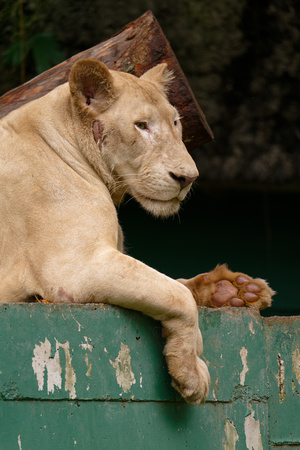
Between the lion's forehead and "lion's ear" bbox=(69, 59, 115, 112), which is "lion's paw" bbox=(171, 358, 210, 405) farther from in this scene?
"lion's ear" bbox=(69, 59, 115, 112)

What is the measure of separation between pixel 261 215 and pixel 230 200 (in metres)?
0.35

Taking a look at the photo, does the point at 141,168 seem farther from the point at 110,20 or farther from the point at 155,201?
the point at 110,20

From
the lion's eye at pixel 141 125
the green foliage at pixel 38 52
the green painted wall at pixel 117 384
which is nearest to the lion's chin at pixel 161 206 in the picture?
the lion's eye at pixel 141 125

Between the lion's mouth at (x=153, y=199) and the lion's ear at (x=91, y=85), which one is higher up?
the lion's ear at (x=91, y=85)

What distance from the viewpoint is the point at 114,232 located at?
141 inches

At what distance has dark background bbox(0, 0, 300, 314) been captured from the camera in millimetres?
7375

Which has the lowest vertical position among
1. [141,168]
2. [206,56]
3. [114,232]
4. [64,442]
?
[64,442]

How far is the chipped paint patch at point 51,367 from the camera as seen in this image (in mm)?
3035

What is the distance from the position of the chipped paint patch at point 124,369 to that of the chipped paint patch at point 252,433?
610 mm

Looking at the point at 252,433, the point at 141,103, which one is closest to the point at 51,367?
the point at 252,433

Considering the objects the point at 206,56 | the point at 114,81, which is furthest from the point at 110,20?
the point at 114,81

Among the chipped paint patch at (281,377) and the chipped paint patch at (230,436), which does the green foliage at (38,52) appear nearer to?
the chipped paint patch at (281,377)

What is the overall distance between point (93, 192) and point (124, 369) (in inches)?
34.5

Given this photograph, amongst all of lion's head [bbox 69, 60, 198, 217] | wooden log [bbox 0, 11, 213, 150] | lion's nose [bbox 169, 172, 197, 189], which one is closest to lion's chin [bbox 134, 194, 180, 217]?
lion's head [bbox 69, 60, 198, 217]
